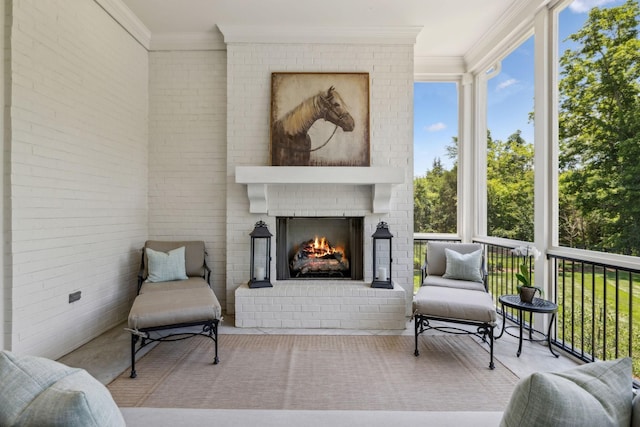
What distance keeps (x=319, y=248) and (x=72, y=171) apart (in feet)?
8.40

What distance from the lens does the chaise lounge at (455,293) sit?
2.83 m

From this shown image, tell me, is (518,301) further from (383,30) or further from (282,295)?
(383,30)

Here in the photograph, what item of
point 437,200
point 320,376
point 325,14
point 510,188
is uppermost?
point 325,14

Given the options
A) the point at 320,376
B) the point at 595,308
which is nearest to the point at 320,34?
the point at 320,376

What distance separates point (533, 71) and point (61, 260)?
4680 millimetres

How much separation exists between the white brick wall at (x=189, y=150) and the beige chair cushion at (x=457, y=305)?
2.42 metres

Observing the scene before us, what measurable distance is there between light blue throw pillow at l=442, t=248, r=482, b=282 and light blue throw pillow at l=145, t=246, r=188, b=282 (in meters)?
2.79

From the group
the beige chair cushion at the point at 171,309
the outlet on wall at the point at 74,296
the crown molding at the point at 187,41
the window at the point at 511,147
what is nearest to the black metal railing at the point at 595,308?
the window at the point at 511,147

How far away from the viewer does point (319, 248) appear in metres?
4.25

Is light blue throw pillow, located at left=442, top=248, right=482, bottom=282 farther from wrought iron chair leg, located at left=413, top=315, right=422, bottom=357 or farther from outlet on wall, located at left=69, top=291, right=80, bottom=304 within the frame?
outlet on wall, located at left=69, top=291, right=80, bottom=304

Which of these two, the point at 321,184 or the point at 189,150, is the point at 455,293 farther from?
the point at 189,150

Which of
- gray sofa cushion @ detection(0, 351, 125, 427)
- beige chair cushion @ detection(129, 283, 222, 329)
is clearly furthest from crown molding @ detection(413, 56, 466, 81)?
gray sofa cushion @ detection(0, 351, 125, 427)

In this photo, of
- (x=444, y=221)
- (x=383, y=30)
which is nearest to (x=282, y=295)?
(x=444, y=221)

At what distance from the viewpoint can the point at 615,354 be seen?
102 inches
